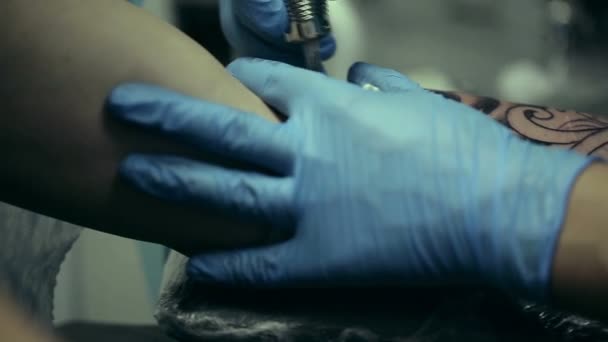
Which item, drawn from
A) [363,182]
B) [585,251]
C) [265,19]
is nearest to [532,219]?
[585,251]

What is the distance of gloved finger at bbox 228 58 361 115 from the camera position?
75cm

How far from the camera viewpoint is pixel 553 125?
1011 millimetres

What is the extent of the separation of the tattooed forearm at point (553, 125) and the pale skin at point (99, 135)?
339 mm

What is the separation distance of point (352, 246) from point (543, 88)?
1.74 m

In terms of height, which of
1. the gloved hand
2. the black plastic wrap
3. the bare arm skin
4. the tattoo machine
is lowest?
the black plastic wrap

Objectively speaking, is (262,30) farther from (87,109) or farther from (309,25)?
(87,109)

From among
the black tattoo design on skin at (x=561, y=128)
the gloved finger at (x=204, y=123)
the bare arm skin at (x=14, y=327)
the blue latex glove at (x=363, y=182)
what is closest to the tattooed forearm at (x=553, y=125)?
the black tattoo design on skin at (x=561, y=128)

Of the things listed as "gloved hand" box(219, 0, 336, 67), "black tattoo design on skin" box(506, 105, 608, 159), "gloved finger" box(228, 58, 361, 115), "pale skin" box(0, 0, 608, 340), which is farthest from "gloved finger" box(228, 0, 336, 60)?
"black tattoo design on skin" box(506, 105, 608, 159)

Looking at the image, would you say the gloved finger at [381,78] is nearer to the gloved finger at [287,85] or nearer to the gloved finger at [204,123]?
the gloved finger at [287,85]

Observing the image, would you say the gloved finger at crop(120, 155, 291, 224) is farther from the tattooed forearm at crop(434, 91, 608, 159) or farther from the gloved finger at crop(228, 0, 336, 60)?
the tattooed forearm at crop(434, 91, 608, 159)

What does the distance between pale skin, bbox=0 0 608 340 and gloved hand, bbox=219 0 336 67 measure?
0.26 metres

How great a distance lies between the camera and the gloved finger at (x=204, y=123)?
0.68 meters

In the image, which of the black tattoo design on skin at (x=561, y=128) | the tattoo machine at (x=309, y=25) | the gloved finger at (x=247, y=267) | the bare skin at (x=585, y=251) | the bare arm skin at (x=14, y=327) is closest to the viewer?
the bare arm skin at (x=14, y=327)

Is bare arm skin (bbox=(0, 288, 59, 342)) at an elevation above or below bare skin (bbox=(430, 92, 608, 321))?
below
